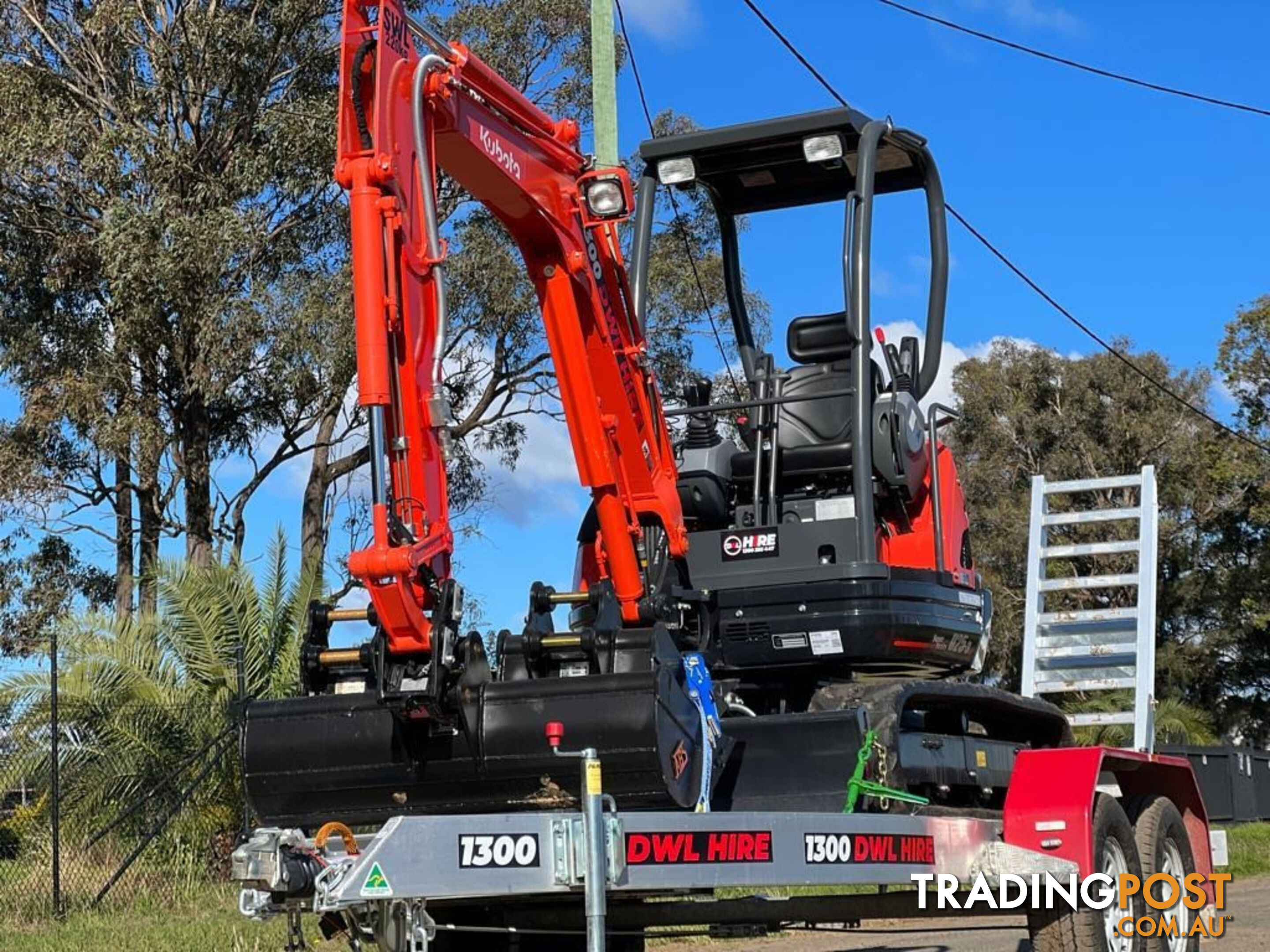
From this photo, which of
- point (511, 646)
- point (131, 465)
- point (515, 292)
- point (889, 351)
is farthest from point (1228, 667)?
point (511, 646)

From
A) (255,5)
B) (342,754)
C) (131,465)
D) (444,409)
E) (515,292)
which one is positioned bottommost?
(342,754)

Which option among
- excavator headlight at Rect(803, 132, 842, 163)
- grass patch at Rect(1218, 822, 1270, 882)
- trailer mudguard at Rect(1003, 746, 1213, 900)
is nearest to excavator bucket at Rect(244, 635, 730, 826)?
trailer mudguard at Rect(1003, 746, 1213, 900)

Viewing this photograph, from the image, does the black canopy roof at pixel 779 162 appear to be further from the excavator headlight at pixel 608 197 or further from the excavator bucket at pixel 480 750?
the excavator bucket at pixel 480 750

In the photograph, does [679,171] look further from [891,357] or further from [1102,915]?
[1102,915]

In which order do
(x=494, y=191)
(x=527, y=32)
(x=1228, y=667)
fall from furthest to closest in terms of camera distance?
1. (x=1228, y=667)
2. (x=527, y=32)
3. (x=494, y=191)

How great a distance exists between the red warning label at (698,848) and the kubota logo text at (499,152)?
3.41 meters

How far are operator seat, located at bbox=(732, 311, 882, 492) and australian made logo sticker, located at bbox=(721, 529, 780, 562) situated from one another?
1.48ft

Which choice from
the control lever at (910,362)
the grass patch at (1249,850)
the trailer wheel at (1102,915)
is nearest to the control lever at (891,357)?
the control lever at (910,362)

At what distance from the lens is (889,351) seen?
32.0ft

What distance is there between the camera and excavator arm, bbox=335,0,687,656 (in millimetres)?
6785

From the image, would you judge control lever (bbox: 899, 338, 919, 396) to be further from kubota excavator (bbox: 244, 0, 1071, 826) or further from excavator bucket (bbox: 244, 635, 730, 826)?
excavator bucket (bbox: 244, 635, 730, 826)

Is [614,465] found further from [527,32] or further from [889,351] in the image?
[527,32]

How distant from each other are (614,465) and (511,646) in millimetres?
1592

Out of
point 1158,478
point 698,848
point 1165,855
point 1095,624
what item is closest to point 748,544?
point 1165,855
